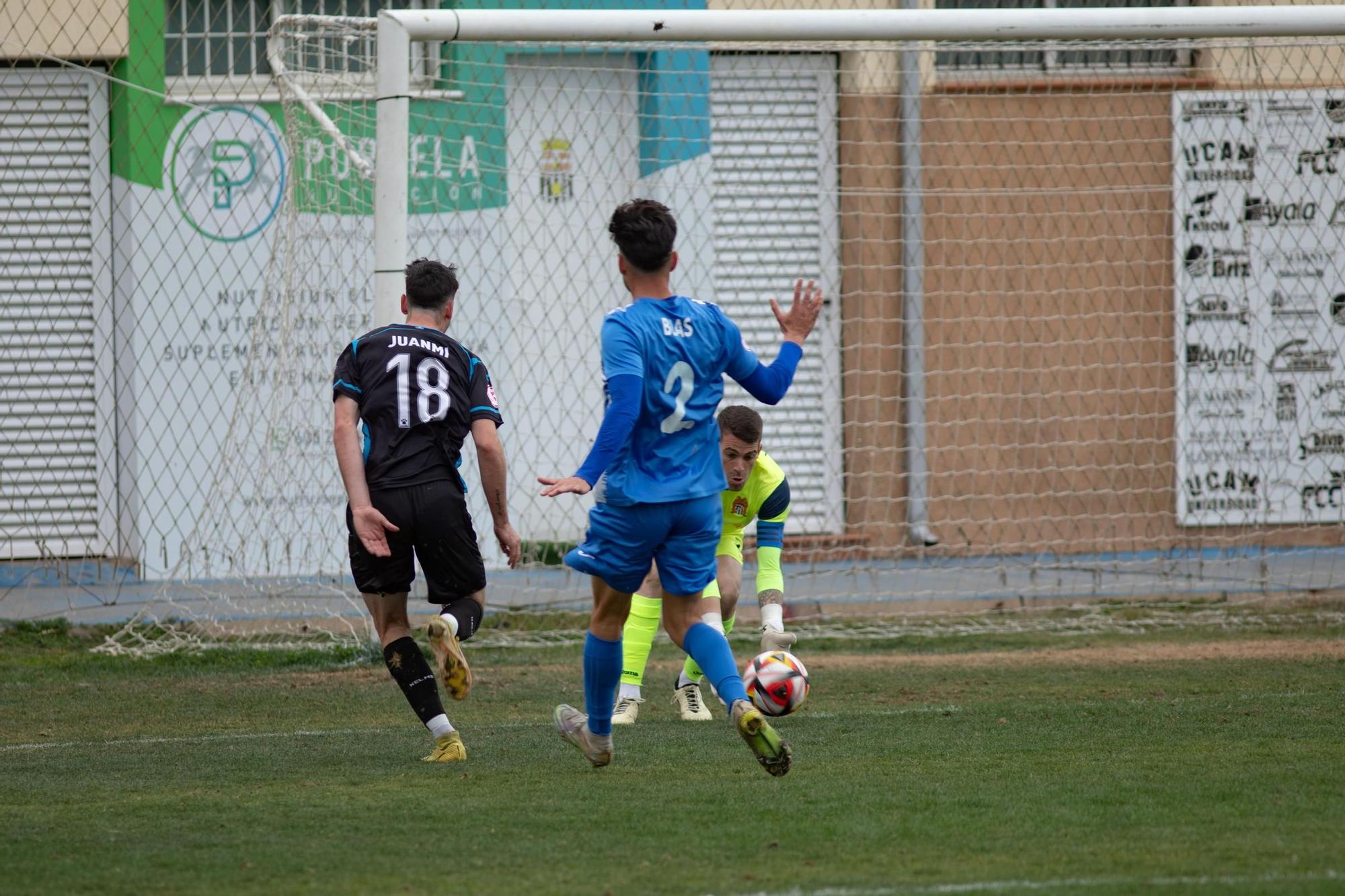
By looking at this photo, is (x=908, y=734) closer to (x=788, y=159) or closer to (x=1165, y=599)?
(x=1165, y=599)

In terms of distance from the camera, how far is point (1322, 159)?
37.0 ft

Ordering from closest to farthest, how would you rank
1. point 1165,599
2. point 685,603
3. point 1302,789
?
point 1302,789 < point 685,603 < point 1165,599

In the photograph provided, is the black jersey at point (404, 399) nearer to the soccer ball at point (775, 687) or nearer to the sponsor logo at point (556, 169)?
the soccer ball at point (775, 687)

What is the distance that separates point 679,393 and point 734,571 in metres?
2.29

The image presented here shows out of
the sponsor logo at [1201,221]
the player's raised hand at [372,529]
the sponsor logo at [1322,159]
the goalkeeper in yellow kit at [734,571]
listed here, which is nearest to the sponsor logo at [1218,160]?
the sponsor logo at [1201,221]

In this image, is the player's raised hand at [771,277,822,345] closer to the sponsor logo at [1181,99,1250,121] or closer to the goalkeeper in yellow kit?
the goalkeeper in yellow kit

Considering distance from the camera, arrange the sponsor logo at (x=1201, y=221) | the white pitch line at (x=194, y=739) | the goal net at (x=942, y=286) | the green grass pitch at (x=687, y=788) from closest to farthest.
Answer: the green grass pitch at (x=687, y=788) < the white pitch line at (x=194, y=739) < the goal net at (x=942, y=286) < the sponsor logo at (x=1201, y=221)

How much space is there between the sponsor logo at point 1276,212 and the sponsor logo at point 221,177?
724cm

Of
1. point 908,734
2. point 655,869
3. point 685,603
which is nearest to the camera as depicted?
point 655,869

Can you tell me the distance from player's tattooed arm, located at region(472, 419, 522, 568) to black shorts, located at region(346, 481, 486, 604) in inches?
4.2

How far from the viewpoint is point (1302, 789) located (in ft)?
15.1

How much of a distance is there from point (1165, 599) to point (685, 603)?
20.8 feet

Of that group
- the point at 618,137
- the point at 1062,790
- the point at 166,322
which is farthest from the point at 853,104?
the point at 1062,790

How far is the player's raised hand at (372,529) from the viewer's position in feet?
16.9
